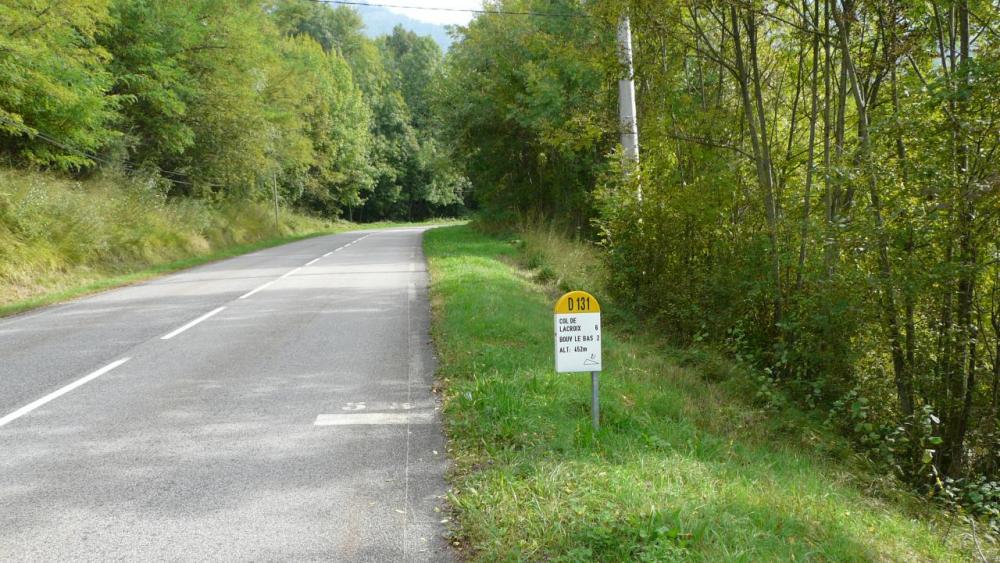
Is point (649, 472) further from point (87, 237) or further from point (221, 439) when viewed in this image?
point (87, 237)

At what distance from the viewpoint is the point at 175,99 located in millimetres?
25531

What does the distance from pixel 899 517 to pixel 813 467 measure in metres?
0.94

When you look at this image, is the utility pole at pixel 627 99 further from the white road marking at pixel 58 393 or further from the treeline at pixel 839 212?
the white road marking at pixel 58 393

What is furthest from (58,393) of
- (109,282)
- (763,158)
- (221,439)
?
(109,282)

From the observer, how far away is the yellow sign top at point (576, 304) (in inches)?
208

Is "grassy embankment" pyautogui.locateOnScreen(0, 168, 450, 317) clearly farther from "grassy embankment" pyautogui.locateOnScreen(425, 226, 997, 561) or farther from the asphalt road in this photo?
"grassy embankment" pyautogui.locateOnScreen(425, 226, 997, 561)

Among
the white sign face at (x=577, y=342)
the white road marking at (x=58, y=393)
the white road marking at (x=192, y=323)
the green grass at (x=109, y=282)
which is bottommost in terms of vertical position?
the white road marking at (x=58, y=393)

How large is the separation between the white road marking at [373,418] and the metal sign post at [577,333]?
5.09 ft

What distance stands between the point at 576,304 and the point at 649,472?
133cm

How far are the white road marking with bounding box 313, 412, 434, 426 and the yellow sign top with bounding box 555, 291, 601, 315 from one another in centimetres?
171

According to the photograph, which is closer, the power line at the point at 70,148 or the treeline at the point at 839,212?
the treeline at the point at 839,212

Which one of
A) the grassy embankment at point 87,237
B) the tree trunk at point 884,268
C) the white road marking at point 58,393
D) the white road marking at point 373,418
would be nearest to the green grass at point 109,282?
the grassy embankment at point 87,237

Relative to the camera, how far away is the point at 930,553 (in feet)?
14.5

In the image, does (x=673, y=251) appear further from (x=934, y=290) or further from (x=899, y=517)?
(x=899, y=517)
